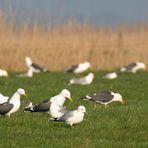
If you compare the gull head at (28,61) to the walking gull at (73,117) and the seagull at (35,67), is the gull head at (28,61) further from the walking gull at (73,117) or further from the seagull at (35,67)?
the walking gull at (73,117)

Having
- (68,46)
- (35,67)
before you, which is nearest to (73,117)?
(35,67)

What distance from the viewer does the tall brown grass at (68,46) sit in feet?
90.3

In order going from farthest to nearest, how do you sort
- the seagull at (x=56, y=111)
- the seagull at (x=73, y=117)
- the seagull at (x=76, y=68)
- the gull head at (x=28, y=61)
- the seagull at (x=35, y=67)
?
the gull head at (x=28, y=61)
the seagull at (x=35, y=67)
the seagull at (x=76, y=68)
the seagull at (x=56, y=111)
the seagull at (x=73, y=117)

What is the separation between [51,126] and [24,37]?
17258 mm

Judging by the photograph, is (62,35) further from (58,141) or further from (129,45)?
(58,141)

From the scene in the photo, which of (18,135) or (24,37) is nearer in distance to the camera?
(18,135)

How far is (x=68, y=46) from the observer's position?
28.6 m

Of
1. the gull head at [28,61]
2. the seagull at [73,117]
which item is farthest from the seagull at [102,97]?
the gull head at [28,61]

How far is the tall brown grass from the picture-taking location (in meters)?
27.5

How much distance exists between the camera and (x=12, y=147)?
31.0 feet

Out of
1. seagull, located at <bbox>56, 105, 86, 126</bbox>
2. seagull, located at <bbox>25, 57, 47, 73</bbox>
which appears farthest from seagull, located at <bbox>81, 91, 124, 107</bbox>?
seagull, located at <bbox>25, 57, 47, 73</bbox>

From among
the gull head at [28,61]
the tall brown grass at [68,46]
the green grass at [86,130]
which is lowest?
the green grass at [86,130]

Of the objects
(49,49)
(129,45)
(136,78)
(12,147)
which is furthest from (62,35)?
(12,147)

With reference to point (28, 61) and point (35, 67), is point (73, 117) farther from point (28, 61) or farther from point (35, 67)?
point (28, 61)
